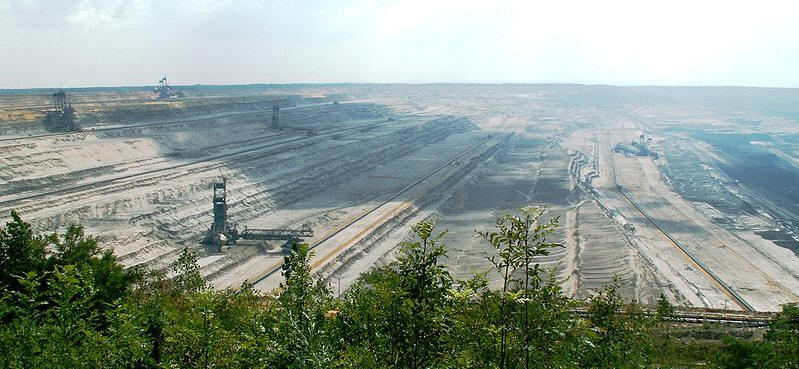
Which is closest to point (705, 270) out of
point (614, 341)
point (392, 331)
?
point (614, 341)

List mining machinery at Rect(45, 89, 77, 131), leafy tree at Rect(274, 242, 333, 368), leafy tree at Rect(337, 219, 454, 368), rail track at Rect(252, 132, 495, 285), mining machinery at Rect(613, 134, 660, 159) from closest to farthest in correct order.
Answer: leafy tree at Rect(274, 242, 333, 368)
leafy tree at Rect(337, 219, 454, 368)
rail track at Rect(252, 132, 495, 285)
mining machinery at Rect(45, 89, 77, 131)
mining machinery at Rect(613, 134, 660, 159)

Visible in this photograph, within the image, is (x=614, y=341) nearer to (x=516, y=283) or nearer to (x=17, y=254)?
(x=516, y=283)

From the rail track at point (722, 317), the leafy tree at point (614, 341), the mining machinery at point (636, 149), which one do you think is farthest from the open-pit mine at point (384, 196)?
the rail track at point (722, 317)

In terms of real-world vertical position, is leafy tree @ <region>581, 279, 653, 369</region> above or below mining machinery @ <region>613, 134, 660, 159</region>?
above

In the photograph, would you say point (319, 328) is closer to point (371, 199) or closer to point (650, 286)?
point (650, 286)

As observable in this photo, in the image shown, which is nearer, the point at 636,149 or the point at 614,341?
the point at 614,341

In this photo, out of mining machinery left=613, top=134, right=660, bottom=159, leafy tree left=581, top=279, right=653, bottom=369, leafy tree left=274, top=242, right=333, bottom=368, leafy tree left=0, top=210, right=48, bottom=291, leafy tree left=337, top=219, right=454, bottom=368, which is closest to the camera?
leafy tree left=274, top=242, right=333, bottom=368

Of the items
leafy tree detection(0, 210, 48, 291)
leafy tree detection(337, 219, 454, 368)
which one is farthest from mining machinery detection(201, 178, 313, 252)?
leafy tree detection(337, 219, 454, 368)

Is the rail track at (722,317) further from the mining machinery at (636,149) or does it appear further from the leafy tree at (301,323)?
the mining machinery at (636,149)

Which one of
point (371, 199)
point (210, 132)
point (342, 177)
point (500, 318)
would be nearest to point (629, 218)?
point (371, 199)

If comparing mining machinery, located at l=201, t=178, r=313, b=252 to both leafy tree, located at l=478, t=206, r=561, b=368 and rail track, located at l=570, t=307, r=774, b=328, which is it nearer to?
rail track, located at l=570, t=307, r=774, b=328
